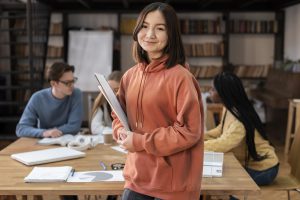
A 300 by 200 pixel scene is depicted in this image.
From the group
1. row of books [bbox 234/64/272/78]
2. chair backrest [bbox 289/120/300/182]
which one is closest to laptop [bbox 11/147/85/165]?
chair backrest [bbox 289/120/300/182]

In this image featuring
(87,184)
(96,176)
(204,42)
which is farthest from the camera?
(204,42)

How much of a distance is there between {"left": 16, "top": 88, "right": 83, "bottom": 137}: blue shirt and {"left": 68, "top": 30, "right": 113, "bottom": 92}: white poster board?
3.88 metres

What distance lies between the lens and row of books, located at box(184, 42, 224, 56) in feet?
23.2

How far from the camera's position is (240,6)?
6996mm

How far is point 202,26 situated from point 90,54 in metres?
1.98

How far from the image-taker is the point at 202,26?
705 centimetres

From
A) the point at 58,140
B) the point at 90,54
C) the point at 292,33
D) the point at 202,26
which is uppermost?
the point at 202,26

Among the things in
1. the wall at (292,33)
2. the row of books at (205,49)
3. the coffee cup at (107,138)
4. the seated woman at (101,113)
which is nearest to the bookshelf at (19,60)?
the row of books at (205,49)

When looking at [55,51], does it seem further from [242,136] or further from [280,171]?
[242,136]

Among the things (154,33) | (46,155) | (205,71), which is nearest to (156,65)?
(154,33)

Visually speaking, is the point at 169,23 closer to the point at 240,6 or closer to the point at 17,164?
the point at 17,164

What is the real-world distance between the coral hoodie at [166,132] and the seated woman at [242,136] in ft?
3.30

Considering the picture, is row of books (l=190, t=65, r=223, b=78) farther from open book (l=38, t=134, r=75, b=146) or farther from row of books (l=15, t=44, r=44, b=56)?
open book (l=38, t=134, r=75, b=146)

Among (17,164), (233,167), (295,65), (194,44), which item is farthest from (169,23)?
(194,44)
